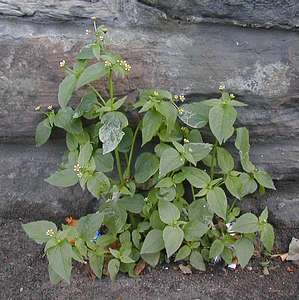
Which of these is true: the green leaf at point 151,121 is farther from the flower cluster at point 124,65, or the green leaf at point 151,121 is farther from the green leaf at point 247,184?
the green leaf at point 247,184

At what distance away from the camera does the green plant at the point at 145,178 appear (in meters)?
1.53

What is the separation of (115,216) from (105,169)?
0.12 m

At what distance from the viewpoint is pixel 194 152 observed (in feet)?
5.17

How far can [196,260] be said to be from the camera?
1703 millimetres

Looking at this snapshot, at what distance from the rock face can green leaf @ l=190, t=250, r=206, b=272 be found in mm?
361

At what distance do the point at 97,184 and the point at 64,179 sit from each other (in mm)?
90

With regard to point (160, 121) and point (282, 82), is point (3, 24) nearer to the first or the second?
point (160, 121)

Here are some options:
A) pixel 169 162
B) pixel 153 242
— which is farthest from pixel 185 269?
pixel 169 162

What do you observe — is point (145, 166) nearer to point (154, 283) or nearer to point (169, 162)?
point (169, 162)

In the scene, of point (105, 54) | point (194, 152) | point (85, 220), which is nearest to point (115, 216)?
point (85, 220)

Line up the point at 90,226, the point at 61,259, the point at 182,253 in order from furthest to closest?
the point at 182,253, the point at 90,226, the point at 61,259

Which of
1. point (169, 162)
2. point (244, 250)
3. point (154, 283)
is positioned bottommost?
point (154, 283)

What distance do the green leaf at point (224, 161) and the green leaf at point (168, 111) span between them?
18 cm

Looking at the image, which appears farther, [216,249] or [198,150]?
[216,249]
